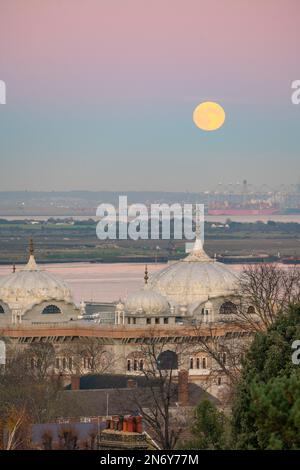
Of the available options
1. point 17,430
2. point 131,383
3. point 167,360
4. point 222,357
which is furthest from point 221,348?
point 17,430

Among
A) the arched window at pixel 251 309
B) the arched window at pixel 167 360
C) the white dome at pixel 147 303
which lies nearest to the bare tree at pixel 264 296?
the arched window at pixel 251 309

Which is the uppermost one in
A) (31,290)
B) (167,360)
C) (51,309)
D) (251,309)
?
(31,290)

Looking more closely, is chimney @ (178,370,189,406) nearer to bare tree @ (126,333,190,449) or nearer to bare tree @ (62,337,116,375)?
bare tree @ (126,333,190,449)

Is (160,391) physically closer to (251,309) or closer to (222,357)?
(222,357)
